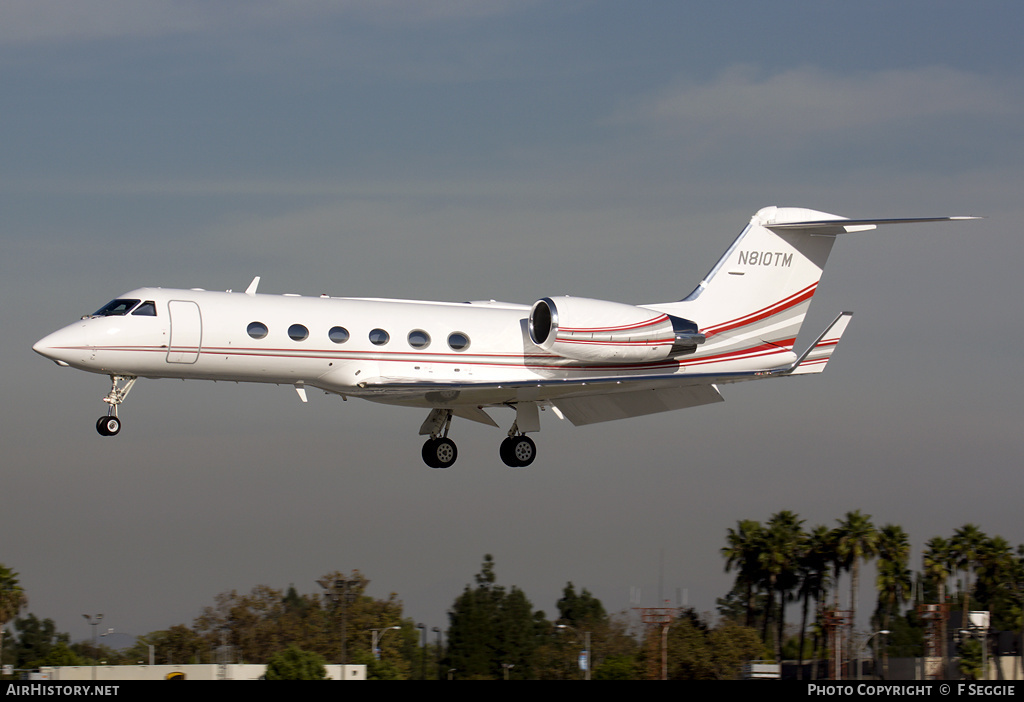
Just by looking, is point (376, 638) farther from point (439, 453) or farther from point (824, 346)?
point (824, 346)

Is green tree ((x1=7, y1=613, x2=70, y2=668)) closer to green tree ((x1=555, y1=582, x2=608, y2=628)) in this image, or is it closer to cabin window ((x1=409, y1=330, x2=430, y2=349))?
green tree ((x1=555, y1=582, x2=608, y2=628))

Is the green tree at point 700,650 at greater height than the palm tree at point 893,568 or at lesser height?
lesser

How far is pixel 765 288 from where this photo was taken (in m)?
28.5

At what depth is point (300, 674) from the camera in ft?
143

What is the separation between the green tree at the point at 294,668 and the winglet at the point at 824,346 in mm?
23844

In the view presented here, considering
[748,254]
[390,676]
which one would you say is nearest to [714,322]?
[748,254]

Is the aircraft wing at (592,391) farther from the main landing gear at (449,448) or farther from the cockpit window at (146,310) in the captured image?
the cockpit window at (146,310)

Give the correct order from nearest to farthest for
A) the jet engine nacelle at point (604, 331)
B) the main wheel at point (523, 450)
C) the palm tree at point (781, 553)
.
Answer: the jet engine nacelle at point (604, 331) → the main wheel at point (523, 450) → the palm tree at point (781, 553)

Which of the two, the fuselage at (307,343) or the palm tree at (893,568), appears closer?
the fuselage at (307,343)

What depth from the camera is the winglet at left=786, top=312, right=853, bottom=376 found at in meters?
26.0

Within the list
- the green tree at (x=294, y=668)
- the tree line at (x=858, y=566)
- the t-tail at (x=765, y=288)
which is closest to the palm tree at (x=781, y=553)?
the tree line at (x=858, y=566)

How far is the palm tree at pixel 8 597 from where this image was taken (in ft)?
207

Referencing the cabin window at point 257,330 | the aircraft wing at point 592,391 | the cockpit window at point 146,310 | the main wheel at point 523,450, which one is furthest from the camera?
the main wheel at point 523,450
